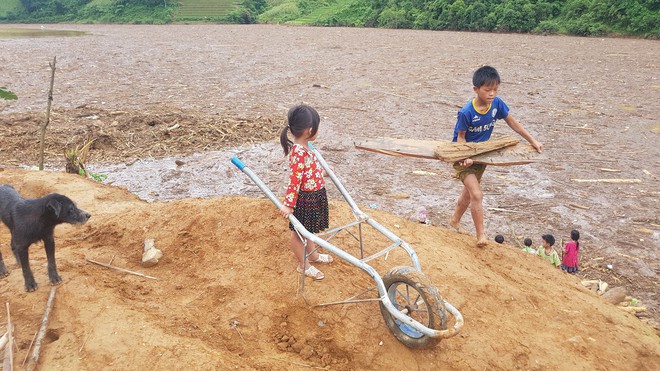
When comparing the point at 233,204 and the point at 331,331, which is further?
the point at 233,204

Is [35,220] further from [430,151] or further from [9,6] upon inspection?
[9,6]

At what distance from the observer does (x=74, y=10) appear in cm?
5694

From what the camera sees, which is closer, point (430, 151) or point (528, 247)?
point (430, 151)

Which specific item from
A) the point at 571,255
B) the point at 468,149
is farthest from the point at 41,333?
the point at 571,255

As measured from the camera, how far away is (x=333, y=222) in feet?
15.6

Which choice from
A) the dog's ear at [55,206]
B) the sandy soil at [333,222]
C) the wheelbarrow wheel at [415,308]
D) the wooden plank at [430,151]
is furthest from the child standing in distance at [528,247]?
the dog's ear at [55,206]

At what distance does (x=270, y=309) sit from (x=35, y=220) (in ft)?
6.45

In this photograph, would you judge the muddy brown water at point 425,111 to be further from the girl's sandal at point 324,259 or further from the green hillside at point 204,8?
the green hillside at point 204,8

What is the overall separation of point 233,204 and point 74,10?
2554 inches

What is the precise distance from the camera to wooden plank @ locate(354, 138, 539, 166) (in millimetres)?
4051

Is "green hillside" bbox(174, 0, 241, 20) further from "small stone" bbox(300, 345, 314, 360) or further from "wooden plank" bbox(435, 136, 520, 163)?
"small stone" bbox(300, 345, 314, 360)

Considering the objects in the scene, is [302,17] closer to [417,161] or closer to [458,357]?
[417,161]

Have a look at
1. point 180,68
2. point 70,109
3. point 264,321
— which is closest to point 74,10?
point 180,68

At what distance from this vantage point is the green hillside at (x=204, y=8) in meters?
49.6
